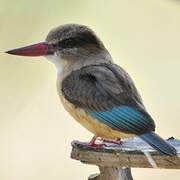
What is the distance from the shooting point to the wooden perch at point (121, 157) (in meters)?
3.30

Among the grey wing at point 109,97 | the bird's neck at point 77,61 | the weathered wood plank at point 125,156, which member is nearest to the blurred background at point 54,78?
the bird's neck at point 77,61

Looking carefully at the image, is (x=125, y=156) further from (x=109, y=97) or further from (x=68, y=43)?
(x=68, y=43)

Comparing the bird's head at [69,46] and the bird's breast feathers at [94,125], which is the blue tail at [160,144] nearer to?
the bird's breast feathers at [94,125]

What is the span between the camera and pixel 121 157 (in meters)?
3.33

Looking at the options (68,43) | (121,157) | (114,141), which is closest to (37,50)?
(68,43)

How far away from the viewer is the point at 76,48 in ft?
12.1

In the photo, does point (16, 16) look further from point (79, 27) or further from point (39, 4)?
point (79, 27)

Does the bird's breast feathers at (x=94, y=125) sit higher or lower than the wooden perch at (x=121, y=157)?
higher

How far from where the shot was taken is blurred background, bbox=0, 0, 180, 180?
5656 mm

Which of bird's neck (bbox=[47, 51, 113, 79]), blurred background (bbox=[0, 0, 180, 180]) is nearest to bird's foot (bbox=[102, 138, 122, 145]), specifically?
bird's neck (bbox=[47, 51, 113, 79])

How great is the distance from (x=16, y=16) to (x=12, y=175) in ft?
3.46

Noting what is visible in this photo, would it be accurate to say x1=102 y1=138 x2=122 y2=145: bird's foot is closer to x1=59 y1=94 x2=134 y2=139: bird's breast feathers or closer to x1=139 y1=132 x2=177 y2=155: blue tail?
x1=59 y1=94 x2=134 y2=139: bird's breast feathers

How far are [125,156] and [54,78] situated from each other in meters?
2.64

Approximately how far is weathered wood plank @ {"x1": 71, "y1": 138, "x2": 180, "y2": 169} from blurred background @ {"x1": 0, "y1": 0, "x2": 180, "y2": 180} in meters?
2.04
